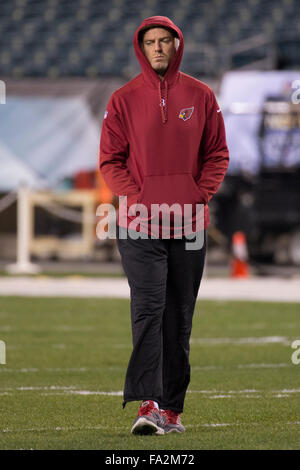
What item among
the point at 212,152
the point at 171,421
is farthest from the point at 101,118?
the point at 171,421

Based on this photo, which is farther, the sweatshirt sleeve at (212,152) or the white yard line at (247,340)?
the white yard line at (247,340)

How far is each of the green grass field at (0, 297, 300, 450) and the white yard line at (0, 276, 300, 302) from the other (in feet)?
7.10

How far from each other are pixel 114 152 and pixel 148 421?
1.13 m

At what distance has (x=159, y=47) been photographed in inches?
178

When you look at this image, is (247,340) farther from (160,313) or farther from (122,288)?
(122,288)

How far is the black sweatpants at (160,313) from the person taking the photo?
4492 millimetres

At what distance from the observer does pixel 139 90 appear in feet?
14.9

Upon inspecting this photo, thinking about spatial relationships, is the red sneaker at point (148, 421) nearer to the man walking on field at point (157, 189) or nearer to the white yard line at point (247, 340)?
the man walking on field at point (157, 189)

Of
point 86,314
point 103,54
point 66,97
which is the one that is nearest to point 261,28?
point 103,54

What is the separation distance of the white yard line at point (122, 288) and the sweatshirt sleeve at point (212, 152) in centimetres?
914

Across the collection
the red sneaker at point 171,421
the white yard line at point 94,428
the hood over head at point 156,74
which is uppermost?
the hood over head at point 156,74

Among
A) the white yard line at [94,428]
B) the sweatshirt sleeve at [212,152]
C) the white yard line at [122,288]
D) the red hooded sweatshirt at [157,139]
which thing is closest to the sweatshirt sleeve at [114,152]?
the red hooded sweatshirt at [157,139]
